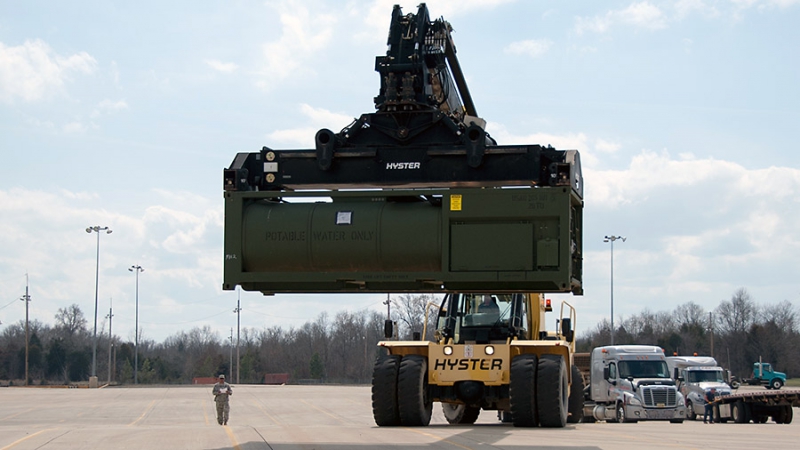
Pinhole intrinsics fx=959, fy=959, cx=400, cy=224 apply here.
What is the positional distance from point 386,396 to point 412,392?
1.77 feet

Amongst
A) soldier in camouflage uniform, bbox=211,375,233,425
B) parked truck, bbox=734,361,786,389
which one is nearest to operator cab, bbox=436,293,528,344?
soldier in camouflage uniform, bbox=211,375,233,425

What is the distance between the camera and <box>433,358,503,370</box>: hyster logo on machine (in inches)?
746

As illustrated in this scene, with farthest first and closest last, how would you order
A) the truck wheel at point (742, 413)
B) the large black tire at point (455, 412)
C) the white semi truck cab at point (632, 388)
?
the white semi truck cab at point (632, 388) < the truck wheel at point (742, 413) < the large black tire at point (455, 412)

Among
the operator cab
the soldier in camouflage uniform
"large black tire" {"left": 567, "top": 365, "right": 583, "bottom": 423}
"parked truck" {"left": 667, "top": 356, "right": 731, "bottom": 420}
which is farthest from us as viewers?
"parked truck" {"left": 667, "top": 356, "right": 731, "bottom": 420}

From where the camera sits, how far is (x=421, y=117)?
1406 centimetres

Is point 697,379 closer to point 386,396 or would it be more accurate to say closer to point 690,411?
point 690,411

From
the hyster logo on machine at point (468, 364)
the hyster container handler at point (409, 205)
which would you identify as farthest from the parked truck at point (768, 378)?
the hyster container handler at point (409, 205)

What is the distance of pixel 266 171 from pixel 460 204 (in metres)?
3.03

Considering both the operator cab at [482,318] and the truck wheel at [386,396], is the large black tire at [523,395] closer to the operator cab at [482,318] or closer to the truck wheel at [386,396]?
the operator cab at [482,318]

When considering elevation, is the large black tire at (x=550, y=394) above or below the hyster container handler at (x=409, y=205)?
below

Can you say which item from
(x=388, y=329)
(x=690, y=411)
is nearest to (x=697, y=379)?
(x=690, y=411)

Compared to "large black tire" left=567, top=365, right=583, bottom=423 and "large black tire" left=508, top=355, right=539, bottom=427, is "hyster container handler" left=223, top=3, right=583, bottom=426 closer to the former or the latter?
"large black tire" left=508, top=355, right=539, bottom=427

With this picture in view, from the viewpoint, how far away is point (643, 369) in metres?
34.7

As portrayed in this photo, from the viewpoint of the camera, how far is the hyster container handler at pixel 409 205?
1327 centimetres
